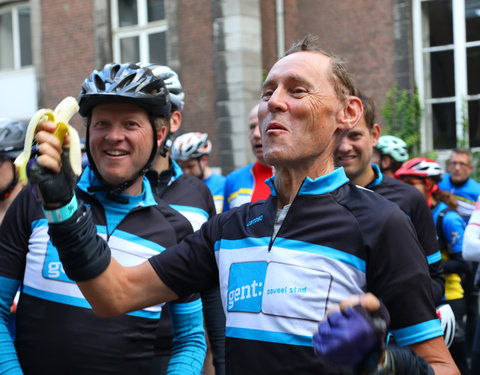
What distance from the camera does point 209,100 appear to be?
46.3 ft

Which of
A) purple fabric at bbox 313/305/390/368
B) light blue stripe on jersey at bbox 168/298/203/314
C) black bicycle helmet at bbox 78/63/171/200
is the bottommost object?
light blue stripe on jersey at bbox 168/298/203/314

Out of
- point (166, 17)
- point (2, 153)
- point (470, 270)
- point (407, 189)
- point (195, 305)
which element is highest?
point (166, 17)

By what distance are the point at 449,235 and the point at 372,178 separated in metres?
1.75

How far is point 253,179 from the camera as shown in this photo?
5293mm

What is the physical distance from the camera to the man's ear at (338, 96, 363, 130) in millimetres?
2209

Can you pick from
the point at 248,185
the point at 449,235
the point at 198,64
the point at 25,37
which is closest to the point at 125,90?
the point at 248,185

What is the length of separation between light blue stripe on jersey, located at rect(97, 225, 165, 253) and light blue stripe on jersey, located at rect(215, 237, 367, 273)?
65 cm

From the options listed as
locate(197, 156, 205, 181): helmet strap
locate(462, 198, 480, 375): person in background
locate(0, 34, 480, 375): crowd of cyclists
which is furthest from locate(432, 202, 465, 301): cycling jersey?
locate(197, 156, 205, 181): helmet strap

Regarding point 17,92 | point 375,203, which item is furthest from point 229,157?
point 375,203

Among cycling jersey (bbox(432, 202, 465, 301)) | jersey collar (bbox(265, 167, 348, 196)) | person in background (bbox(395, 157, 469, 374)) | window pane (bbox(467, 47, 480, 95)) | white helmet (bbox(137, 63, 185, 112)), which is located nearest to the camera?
jersey collar (bbox(265, 167, 348, 196))

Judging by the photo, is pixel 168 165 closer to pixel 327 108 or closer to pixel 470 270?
pixel 327 108

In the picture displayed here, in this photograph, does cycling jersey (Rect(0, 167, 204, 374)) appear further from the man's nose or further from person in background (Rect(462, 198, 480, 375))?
person in background (Rect(462, 198, 480, 375))

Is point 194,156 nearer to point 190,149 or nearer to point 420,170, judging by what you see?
point 190,149

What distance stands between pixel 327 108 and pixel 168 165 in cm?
209
